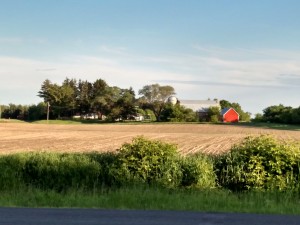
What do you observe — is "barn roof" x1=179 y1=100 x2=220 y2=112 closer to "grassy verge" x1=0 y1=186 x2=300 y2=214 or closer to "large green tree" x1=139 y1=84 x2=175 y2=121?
"large green tree" x1=139 y1=84 x2=175 y2=121

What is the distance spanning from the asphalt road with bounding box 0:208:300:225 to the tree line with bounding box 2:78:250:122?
13478 cm

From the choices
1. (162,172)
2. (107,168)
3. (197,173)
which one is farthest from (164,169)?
(107,168)

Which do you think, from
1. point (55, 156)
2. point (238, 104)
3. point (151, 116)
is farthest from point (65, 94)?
point (55, 156)

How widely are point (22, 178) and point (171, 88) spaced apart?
16804cm

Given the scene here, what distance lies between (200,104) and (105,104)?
159ft

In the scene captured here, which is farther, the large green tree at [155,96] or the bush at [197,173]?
the large green tree at [155,96]

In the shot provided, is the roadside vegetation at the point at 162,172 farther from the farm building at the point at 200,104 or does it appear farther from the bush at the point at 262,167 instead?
the farm building at the point at 200,104

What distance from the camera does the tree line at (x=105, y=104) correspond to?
489ft

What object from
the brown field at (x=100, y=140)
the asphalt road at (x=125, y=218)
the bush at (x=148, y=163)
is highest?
the bush at (x=148, y=163)

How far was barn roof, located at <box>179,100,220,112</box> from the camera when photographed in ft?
576

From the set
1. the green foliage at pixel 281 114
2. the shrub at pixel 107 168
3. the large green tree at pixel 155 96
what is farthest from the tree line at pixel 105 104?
the shrub at pixel 107 168

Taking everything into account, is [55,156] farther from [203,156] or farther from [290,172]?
[290,172]

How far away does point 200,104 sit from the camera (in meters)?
182

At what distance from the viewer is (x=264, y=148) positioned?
12898 mm
